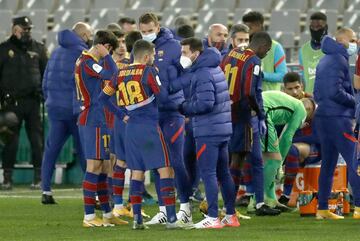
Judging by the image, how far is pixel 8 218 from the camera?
46.8 feet

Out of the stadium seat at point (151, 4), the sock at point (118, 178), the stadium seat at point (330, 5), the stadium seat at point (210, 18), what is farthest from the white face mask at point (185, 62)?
the stadium seat at point (151, 4)

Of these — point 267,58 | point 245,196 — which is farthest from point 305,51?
point 245,196

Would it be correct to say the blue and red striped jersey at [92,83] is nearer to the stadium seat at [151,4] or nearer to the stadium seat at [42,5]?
the stadium seat at [151,4]

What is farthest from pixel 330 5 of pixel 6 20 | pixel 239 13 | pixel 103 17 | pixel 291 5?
pixel 6 20

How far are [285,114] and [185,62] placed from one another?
6.53 ft

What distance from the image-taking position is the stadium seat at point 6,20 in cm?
2677

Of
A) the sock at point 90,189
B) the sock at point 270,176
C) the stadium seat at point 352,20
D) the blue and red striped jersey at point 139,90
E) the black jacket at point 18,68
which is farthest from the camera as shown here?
the stadium seat at point 352,20

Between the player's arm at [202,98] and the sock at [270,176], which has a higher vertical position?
the player's arm at [202,98]

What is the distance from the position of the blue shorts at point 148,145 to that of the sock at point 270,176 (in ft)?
8.08

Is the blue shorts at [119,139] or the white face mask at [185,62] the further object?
the blue shorts at [119,139]

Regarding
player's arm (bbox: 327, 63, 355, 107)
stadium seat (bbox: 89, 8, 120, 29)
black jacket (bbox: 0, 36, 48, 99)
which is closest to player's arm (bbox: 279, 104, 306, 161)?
player's arm (bbox: 327, 63, 355, 107)

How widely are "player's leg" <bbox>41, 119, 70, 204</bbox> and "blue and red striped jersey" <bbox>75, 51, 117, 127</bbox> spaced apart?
2.77 metres

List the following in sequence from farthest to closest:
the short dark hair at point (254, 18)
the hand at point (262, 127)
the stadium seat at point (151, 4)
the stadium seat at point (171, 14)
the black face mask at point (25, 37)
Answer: the stadium seat at point (151, 4)
the stadium seat at point (171, 14)
the black face mask at point (25, 37)
the short dark hair at point (254, 18)
the hand at point (262, 127)

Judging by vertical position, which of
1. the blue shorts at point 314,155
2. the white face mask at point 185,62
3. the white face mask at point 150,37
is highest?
the white face mask at point 150,37
